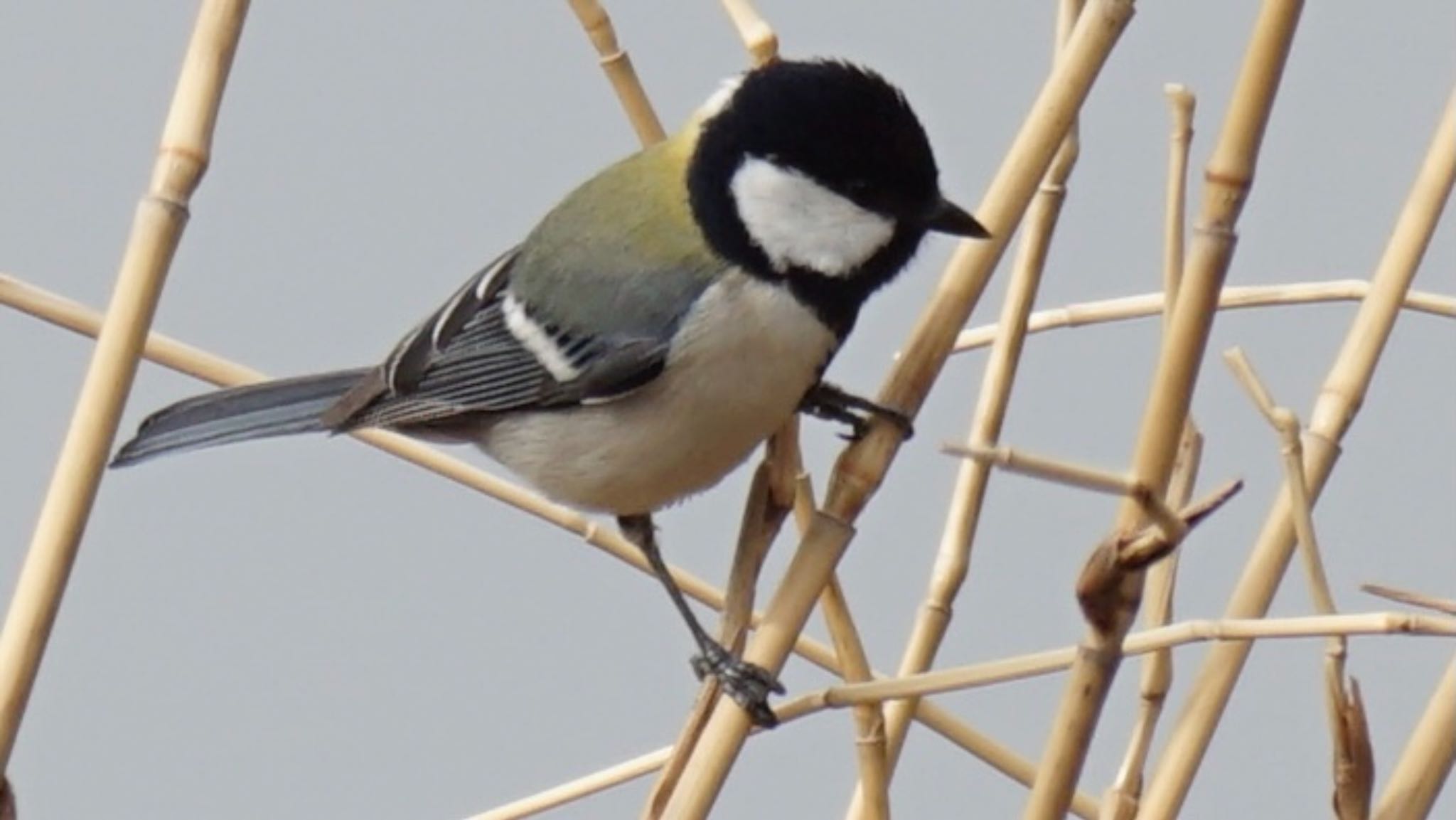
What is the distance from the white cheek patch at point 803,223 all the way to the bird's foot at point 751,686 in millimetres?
268

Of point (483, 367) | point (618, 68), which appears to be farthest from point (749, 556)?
point (483, 367)

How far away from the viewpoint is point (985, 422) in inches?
36.7

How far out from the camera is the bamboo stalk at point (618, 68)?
3.06 feet

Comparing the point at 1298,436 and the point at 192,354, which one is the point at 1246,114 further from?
the point at 192,354

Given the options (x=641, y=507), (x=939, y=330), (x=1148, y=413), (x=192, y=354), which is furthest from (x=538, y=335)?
(x=1148, y=413)

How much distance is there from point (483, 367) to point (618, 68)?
0.99ft

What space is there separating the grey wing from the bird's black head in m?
0.12

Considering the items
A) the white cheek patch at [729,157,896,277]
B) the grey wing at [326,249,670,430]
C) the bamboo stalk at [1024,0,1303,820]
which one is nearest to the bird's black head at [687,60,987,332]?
the white cheek patch at [729,157,896,277]

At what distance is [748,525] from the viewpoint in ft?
2.89

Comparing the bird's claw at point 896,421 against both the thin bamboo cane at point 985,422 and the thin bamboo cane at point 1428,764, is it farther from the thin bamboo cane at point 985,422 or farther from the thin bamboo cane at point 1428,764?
the thin bamboo cane at point 1428,764

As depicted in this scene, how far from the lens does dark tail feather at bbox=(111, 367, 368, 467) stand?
3.89ft

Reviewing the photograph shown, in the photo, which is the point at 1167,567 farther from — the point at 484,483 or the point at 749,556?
the point at 484,483

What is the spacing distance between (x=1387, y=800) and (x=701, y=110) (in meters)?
0.54

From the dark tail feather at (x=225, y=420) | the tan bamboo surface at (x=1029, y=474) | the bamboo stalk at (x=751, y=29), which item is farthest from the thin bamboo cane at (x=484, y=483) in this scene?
the bamboo stalk at (x=751, y=29)
